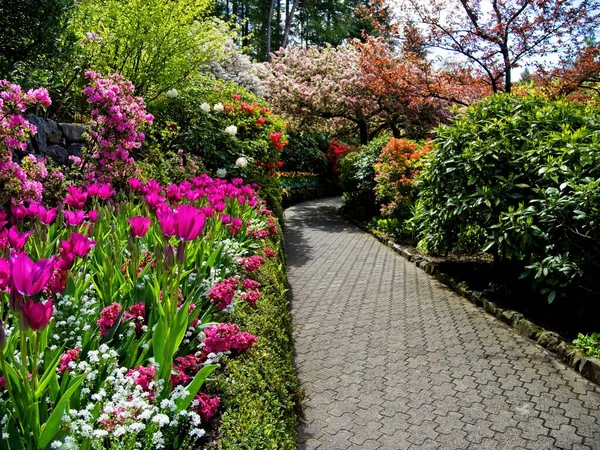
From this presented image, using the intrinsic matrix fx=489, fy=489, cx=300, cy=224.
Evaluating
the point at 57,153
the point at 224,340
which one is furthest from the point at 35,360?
the point at 57,153

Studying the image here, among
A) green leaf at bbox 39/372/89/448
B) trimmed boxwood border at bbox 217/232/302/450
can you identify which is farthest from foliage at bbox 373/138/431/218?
green leaf at bbox 39/372/89/448

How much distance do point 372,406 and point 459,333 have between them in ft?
6.30

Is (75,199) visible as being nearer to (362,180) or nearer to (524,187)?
(524,187)

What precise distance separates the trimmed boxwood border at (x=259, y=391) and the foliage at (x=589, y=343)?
2.72m

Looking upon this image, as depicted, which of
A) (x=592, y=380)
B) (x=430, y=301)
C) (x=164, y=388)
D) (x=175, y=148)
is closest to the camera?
(x=164, y=388)

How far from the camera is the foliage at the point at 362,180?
12.9m

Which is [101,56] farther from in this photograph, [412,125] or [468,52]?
[412,125]

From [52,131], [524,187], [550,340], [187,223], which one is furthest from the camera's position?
[52,131]

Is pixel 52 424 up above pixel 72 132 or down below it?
below

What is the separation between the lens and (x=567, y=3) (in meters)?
9.95

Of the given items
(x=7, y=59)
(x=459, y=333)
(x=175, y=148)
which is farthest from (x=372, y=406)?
(x=175, y=148)

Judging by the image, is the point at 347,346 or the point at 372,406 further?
the point at 347,346

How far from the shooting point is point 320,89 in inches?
668

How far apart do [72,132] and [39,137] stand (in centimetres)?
86
